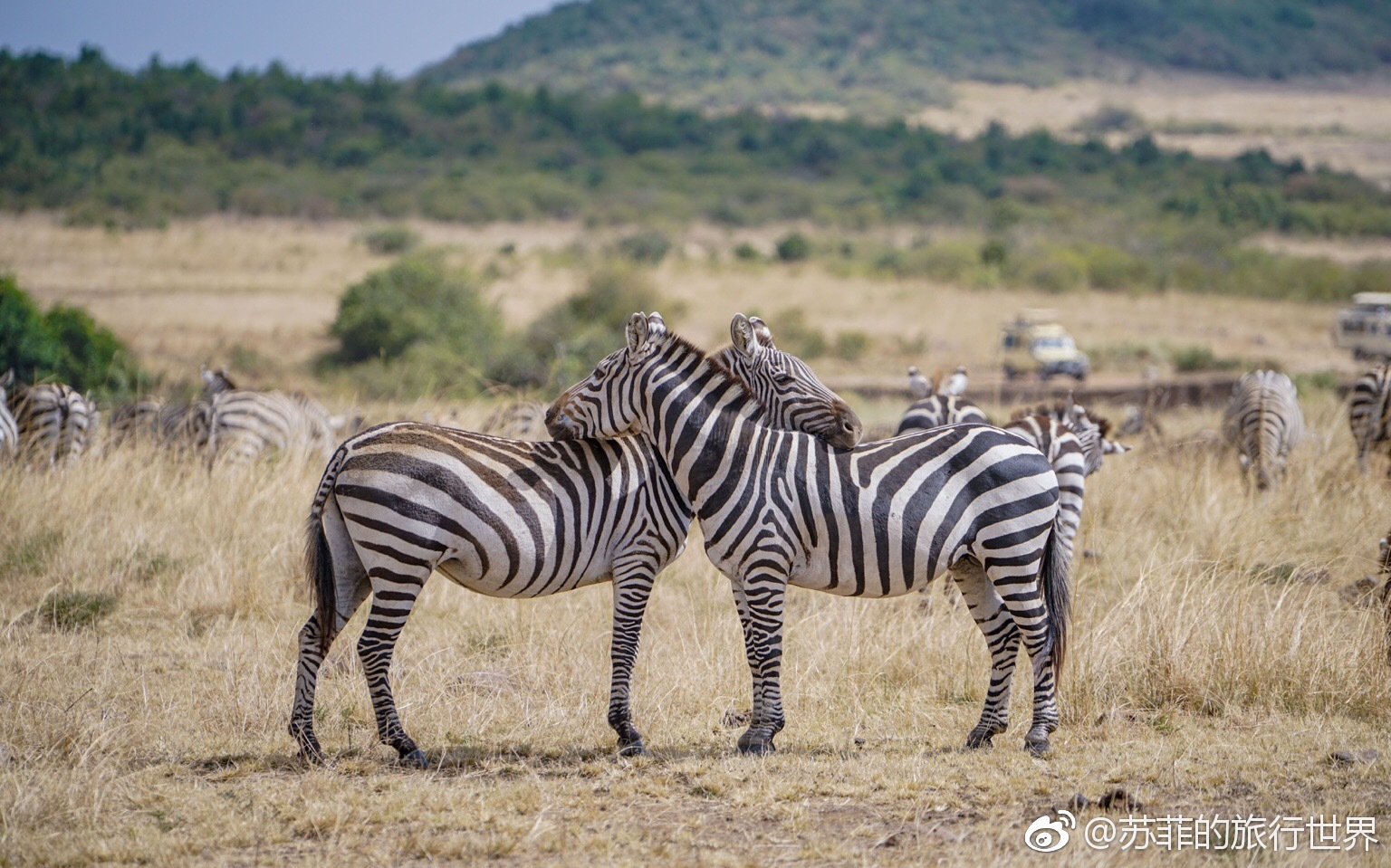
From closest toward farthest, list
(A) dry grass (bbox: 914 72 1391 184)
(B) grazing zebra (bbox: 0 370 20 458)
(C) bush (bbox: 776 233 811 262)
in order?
1. (B) grazing zebra (bbox: 0 370 20 458)
2. (C) bush (bbox: 776 233 811 262)
3. (A) dry grass (bbox: 914 72 1391 184)

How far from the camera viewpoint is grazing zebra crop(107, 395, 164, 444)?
12.6m

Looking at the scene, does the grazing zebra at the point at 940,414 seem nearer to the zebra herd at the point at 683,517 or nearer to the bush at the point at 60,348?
the zebra herd at the point at 683,517

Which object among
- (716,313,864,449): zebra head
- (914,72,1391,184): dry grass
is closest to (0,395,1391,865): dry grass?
(716,313,864,449): zebra head

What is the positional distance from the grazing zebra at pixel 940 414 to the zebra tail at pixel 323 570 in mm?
5170

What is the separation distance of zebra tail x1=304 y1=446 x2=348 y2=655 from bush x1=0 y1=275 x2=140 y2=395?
10.4 meters

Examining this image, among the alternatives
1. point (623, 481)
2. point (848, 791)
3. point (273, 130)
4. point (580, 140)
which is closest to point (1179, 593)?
point (848, 791)

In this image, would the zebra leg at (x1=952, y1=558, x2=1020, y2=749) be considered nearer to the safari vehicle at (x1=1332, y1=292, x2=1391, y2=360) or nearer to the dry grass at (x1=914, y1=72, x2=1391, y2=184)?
the safari vehicle at (x1=1332, y1=292, x2=1391, y2=360)

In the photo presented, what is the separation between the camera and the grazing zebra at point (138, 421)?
12578 millimetres

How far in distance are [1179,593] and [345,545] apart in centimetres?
531

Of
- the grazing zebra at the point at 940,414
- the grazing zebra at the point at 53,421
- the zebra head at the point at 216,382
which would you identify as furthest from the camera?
the zebra head at the point at 216,382

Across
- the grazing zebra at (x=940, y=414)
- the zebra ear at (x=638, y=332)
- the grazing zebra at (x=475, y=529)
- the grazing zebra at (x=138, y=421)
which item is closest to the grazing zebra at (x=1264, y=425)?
the grazing zebra at (x=940, y=414)

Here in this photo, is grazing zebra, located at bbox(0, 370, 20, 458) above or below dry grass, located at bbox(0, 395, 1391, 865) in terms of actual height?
above

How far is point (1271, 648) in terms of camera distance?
713 cm

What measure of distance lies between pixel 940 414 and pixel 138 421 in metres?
8.38
